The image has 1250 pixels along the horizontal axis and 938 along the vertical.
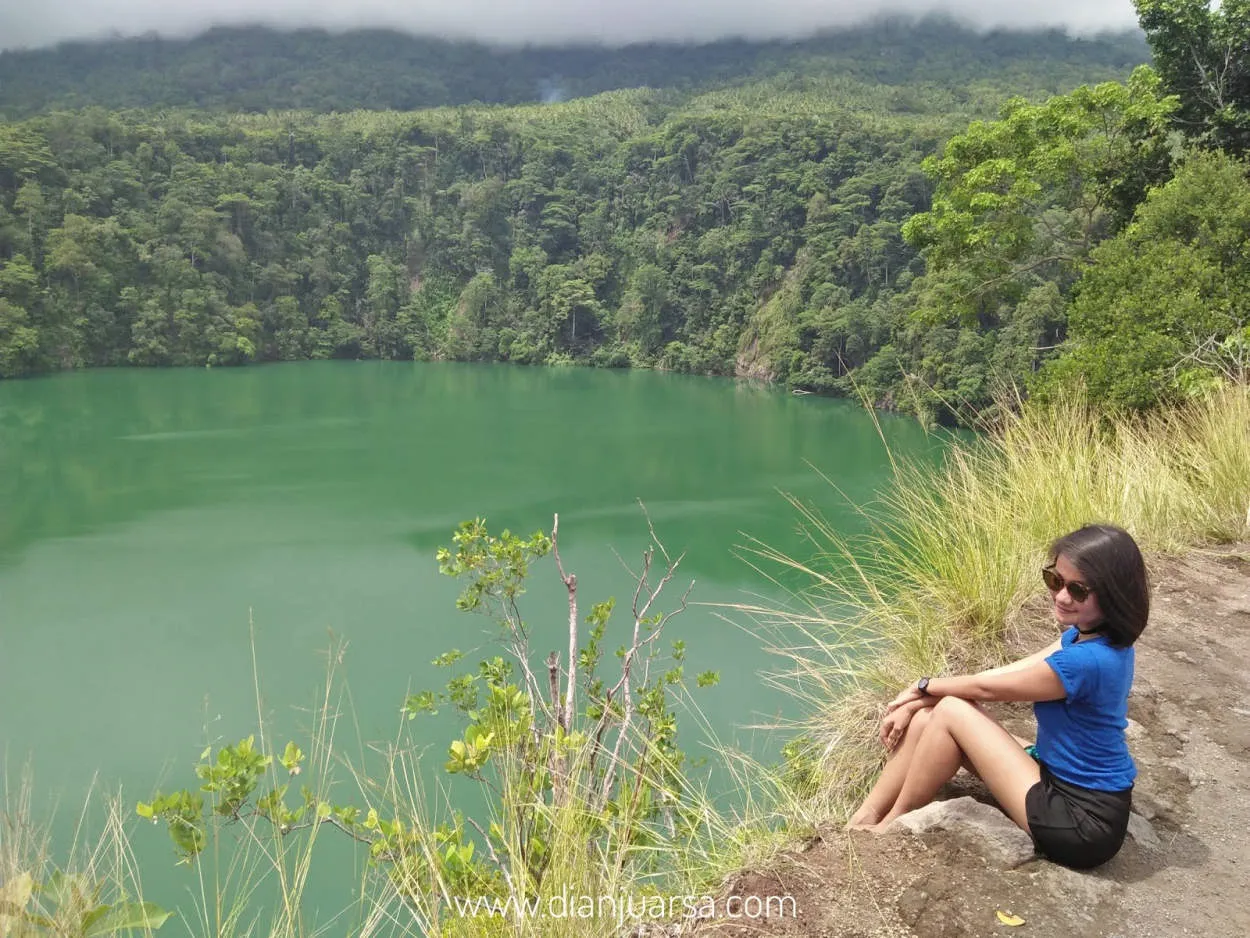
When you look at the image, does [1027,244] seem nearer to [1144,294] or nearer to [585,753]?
[1144,294]

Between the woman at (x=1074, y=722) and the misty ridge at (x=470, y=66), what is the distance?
65387mm

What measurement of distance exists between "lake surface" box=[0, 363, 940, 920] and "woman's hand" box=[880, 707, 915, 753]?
385 millimetres

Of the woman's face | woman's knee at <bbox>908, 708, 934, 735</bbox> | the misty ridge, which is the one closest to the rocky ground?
woman's knee at <bbox>908, 708, 934, 735</bbox>

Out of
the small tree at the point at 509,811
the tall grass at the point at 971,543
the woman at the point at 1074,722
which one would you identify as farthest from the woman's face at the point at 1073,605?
the small tree at the point at 509,811

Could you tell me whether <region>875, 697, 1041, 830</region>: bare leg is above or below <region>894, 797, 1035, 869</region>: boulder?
above

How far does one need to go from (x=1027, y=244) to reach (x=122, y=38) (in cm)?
11008

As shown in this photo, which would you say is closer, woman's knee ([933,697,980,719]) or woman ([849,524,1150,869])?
woman ([849,524,1150,869])

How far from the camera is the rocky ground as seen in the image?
4.19 feet

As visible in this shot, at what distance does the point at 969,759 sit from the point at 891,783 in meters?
0.15

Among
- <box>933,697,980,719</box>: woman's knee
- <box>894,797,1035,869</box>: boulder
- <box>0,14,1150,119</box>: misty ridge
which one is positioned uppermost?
<box>0,14,1150,119</box>: misty ridge

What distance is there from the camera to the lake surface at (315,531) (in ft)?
23.5

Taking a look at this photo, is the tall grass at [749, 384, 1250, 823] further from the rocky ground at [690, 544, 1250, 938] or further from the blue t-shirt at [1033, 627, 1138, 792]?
the blue t-shirt at [1033, 627, 1138, 792]

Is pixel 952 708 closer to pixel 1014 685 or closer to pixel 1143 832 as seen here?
pixel 1014 685

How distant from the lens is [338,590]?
1052cm
